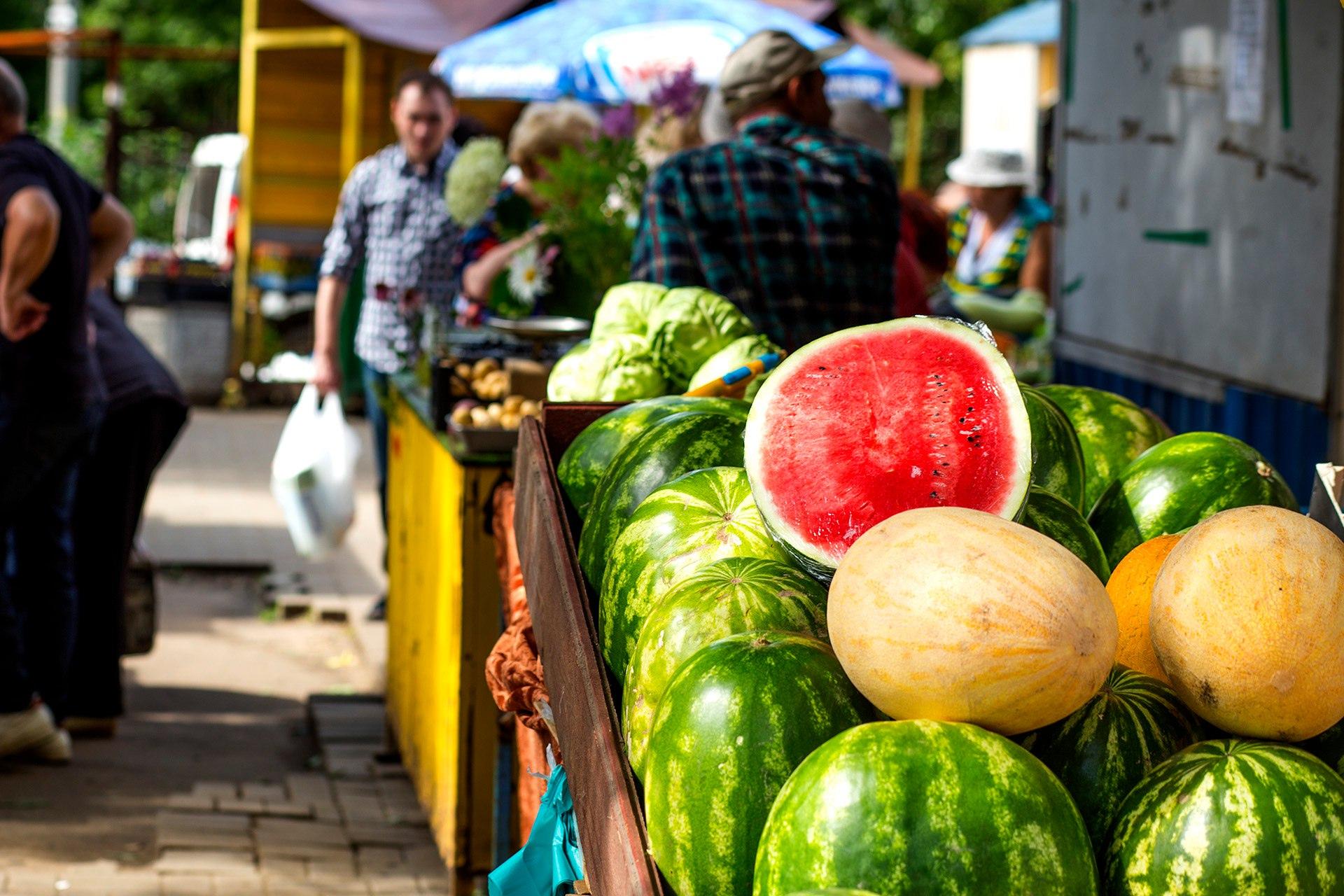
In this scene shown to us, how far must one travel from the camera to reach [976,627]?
1518 millimetres

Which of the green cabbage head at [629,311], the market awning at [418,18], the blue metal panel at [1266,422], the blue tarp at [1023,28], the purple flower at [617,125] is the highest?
the blue tarp at [1023,28]

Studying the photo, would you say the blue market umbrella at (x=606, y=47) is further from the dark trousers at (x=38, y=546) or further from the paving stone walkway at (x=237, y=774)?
the dark trousers at (x=38, y=546)

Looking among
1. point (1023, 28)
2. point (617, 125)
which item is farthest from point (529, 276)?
point (1023, 28)

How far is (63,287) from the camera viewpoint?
5.00 metres

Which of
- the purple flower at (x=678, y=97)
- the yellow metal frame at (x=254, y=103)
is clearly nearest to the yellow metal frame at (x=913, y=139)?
the yellow metal frame at (x=254, y=103)

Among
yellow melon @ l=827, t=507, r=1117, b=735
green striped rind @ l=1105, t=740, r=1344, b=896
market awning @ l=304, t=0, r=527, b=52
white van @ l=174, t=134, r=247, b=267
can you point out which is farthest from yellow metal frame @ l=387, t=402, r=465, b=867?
white van @ l=174, t=134, r=247, b=267

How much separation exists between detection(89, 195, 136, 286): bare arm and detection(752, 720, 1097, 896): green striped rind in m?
4.60

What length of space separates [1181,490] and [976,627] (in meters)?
0.76

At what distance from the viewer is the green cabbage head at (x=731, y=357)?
3117 mm

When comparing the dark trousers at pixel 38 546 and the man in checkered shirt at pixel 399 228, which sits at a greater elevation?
the man in checkered shirt at pixel 399 228

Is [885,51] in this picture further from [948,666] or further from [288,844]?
[948,666]

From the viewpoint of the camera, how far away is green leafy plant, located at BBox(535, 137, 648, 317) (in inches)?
192

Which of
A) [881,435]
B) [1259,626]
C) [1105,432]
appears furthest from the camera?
[1105,432]

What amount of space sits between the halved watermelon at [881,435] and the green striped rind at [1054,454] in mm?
248
